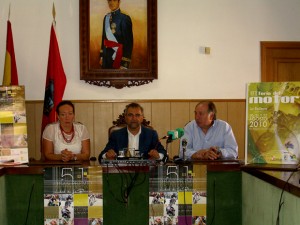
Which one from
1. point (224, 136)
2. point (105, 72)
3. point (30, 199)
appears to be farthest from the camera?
point (105, 72)

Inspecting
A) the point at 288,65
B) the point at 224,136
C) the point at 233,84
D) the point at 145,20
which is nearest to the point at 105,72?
the point at 145,20

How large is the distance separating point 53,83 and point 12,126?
4.58 ft

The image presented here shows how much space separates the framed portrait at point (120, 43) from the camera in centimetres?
486

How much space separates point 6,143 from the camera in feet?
10.5

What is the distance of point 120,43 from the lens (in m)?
4.90

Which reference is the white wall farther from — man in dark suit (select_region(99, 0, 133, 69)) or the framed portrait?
man in dark suit (select_region(99, 0, 133, 69))

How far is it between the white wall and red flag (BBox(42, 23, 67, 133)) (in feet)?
0.84

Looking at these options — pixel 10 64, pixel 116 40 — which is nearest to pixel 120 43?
pixel 116 40

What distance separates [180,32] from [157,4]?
0.39 meters

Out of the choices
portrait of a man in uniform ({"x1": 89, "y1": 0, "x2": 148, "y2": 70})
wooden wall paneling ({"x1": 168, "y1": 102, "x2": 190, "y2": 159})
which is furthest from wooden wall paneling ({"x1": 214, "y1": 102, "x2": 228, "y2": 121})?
portrait of a man in uniform ({"x1": 89, "y1": 0, "x2": 148, "y2": 70})

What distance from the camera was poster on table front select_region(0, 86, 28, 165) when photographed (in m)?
3.21

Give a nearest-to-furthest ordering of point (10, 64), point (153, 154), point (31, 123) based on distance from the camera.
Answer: point (153, 154), point (10, 64), point (31, 123)

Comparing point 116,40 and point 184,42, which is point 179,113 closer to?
point 184,42

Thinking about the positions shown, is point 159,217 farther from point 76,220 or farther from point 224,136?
point 224,136
